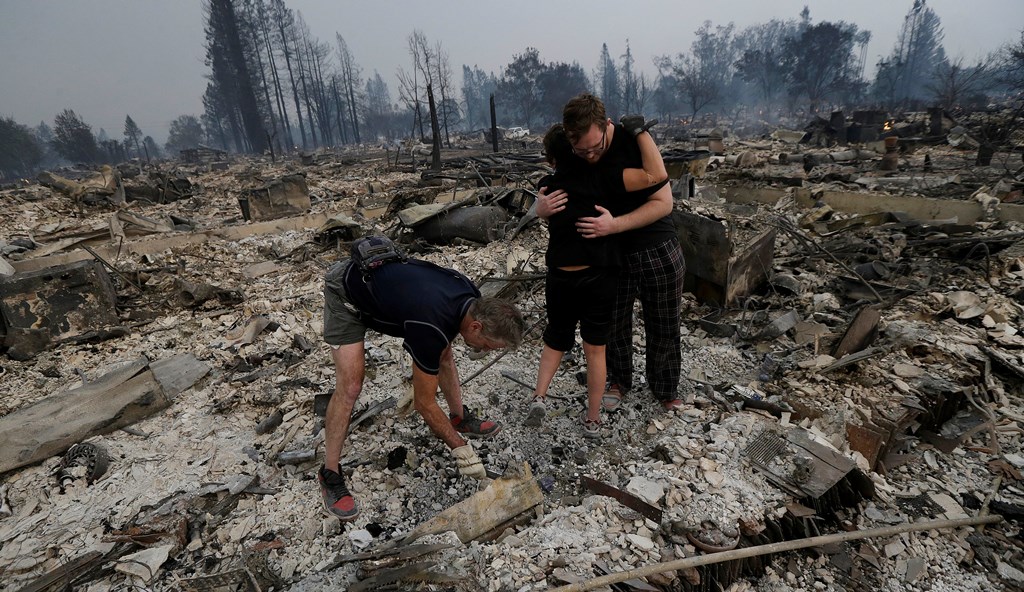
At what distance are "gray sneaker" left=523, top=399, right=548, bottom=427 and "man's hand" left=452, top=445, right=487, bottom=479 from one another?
2.02 feet

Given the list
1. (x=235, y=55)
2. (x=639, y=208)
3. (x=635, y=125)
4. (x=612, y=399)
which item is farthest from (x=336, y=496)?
(x=235, y=55)

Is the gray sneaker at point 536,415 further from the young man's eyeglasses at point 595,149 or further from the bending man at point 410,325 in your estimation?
the young man's eyeglasses at point 595,149

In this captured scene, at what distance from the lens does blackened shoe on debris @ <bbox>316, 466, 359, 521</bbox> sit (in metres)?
2.38

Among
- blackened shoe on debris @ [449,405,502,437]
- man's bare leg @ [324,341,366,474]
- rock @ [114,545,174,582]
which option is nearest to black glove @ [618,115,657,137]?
man's bare leg @ [324,341,366,474]

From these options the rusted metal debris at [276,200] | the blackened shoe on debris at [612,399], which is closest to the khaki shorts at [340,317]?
the blackened shoe on debris at [612,399]

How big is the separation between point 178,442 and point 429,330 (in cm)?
239

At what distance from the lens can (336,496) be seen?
244cm

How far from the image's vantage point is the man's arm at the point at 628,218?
92.9 inches

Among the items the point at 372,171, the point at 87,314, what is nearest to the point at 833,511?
the point at 87,314

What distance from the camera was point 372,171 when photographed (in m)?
18.9

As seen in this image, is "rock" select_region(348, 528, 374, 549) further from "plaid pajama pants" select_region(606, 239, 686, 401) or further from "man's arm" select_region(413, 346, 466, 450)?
"plaid pajama pants" select_region(606, 239, 686, 401)

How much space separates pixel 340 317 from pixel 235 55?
5545cm

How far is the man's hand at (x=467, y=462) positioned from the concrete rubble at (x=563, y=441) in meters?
0.12

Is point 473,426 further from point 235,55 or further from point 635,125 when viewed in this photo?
point 235,55
